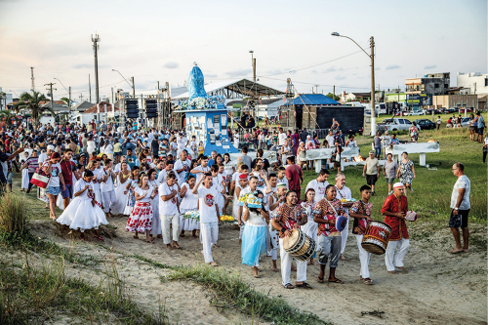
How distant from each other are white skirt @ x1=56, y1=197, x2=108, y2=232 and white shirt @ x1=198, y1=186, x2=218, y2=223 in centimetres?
232

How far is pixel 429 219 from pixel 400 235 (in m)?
3.55

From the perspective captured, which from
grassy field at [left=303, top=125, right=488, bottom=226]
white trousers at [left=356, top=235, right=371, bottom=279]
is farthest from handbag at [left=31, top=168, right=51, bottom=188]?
grassy field at [left=303, top=125, right=488, bottom=226]

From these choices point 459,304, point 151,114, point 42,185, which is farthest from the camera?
point 151,114

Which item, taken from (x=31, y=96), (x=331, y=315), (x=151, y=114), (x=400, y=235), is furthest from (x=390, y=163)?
(x=31, y=96)

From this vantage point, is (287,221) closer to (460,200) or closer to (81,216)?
(460,200)

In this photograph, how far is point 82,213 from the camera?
886cm

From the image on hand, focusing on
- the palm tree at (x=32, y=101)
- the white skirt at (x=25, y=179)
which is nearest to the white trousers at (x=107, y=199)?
the white skirt at (x=25, y=179)

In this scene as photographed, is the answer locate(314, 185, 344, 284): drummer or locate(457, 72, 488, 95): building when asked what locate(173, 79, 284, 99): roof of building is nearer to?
A: locate(314, 185, 344, 284): drummer

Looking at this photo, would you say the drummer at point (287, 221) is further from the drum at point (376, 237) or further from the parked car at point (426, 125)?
the parked car at point (426, 125)

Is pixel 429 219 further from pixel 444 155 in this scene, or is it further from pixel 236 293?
pixel 444 155

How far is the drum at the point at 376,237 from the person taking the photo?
736 cm

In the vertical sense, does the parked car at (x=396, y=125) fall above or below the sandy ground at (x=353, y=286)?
above

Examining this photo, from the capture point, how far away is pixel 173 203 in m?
9.38

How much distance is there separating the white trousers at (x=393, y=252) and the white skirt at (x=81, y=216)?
6000 millimetres
